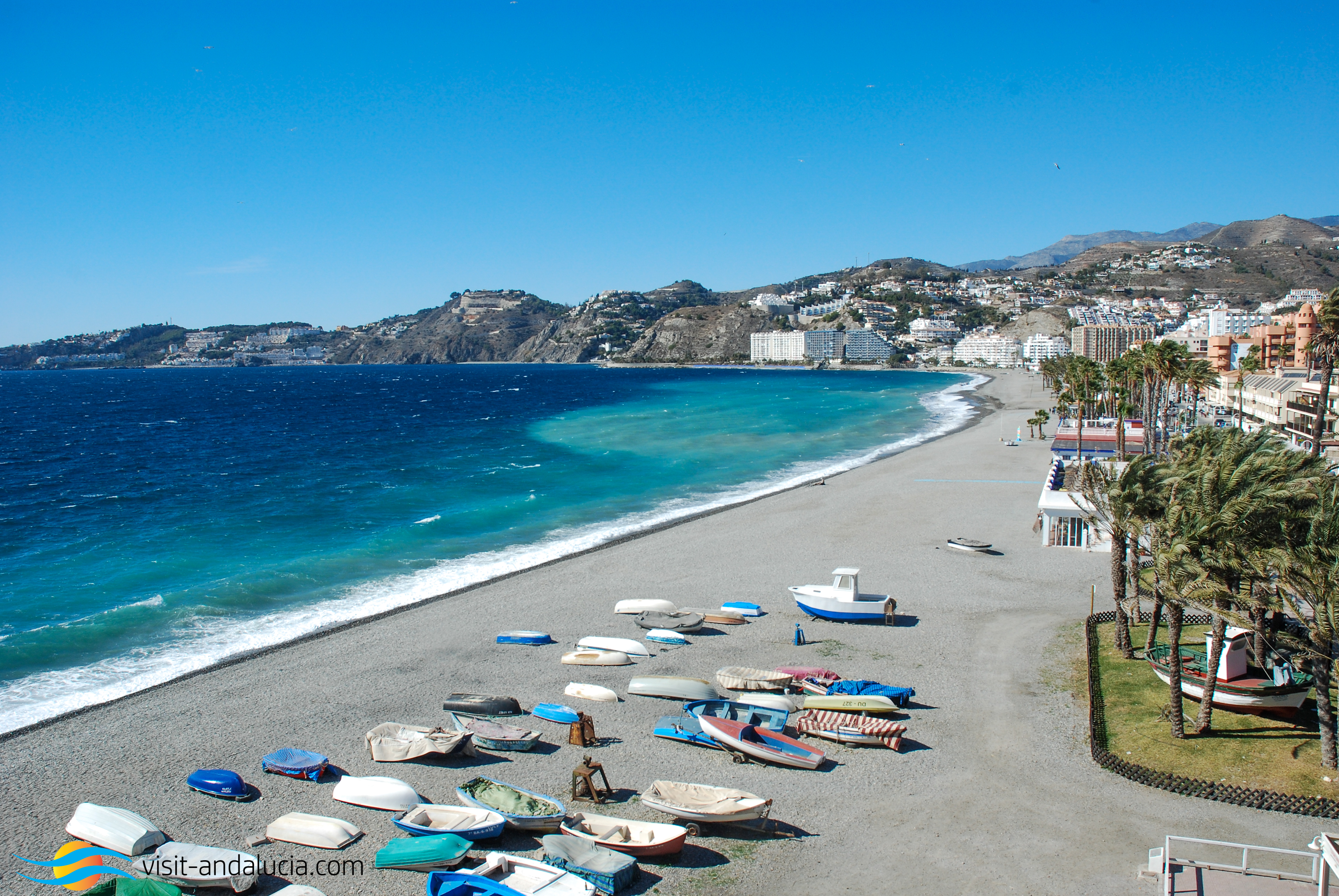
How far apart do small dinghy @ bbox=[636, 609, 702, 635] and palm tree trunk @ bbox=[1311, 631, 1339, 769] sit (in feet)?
43.3

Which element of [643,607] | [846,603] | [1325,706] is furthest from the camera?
[643,607]

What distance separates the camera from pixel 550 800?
1274 cm

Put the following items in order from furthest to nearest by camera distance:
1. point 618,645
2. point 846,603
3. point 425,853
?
point 846,603
point 618,645
point 425,853

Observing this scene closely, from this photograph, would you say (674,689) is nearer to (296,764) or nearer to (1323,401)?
(296,764)

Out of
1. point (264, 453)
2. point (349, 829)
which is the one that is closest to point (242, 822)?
point (349, 829)

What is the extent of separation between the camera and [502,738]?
15289 mm

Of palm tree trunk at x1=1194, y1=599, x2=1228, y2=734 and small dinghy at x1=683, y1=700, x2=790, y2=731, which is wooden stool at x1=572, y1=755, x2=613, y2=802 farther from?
palm tree trunk at x1=1194, y1=599, x2=1228, y2=734

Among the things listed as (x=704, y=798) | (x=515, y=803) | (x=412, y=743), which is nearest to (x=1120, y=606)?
(x=704, y=798)

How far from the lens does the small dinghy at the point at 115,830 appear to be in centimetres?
1216

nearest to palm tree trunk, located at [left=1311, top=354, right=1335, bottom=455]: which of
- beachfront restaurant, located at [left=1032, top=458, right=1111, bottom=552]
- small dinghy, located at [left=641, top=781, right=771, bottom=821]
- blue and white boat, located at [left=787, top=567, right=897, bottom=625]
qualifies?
beachfront restaurant, located at [left=1032, top=458, right=1111, bottom=552]

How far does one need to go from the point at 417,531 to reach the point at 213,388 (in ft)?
454

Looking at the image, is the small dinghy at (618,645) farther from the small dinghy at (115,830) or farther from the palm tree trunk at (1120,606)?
the palm tree trunk at (1120,606)

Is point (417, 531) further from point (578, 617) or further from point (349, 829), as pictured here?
point (349, 829)

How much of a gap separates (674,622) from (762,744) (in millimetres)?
7802
